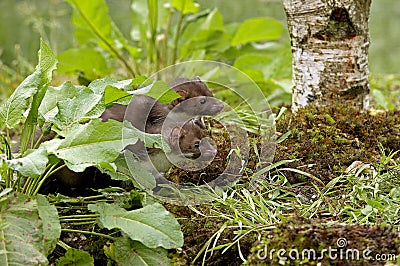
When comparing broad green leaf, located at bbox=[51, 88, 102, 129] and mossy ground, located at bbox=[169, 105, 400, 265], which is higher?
broad green leaf, located at bbox=[51, 88, 102, 129]

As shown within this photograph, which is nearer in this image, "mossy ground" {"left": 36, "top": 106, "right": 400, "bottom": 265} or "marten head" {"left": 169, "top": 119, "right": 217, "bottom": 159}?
"mossy ground" {"left": 36, "top": 106, "right": 400, "bottom": 265}

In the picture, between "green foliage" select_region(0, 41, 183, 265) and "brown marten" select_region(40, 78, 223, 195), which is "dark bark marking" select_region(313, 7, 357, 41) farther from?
"green foliage" select_region(0, 41, 183, 265)

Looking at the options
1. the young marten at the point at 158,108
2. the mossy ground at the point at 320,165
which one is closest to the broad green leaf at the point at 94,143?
the mossy ground at the point at 320,165

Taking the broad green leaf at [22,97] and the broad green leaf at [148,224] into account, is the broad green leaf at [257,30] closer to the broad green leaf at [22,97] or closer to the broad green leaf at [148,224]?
the broad green leaf at [22,97]

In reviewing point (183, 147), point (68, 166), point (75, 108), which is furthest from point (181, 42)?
point (68, 166)

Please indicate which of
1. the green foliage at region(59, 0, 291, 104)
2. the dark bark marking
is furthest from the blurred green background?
the dark bark marking
